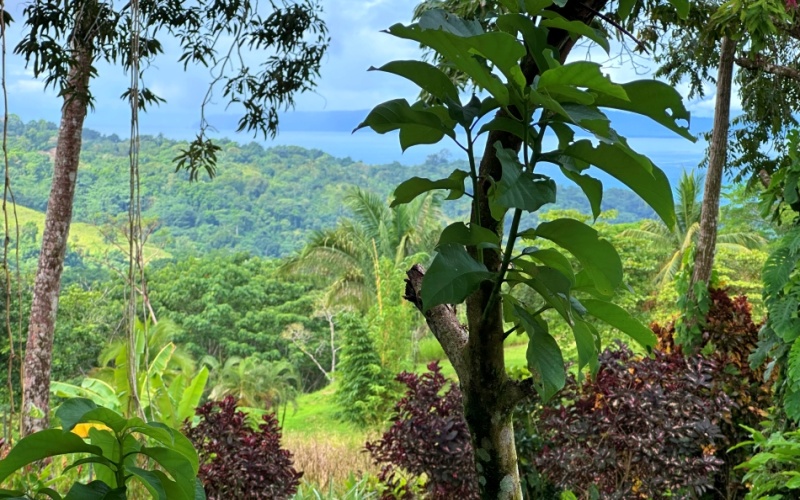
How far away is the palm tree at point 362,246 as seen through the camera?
1441 cm

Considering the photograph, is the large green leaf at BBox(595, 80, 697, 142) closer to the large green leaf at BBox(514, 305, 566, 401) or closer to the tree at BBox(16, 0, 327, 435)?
the large green leaf at BBox(514, 305, 566, 401)

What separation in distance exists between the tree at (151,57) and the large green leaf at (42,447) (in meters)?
2.97

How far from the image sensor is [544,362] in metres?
0.48

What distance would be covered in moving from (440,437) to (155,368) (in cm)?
178

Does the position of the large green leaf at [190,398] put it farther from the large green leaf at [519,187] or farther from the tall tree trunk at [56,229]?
the tall tree trunk at [56,229]

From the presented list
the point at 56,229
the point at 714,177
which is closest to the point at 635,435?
the point at 714,177

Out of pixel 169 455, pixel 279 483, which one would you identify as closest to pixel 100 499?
pixel 169 455

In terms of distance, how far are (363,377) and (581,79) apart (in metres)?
9.96

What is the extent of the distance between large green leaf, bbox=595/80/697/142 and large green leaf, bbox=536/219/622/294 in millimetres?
73

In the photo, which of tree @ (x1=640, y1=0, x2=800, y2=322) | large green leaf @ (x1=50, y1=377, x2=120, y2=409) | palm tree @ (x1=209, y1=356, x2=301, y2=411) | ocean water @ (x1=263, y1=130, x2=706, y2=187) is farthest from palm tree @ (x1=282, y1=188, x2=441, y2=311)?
large green leaf @ (x1=50, y1=377, x2=120, y2=409)

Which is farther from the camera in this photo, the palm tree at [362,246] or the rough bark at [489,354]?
the palm tree at [362,246]

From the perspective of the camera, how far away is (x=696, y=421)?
206 centimetres

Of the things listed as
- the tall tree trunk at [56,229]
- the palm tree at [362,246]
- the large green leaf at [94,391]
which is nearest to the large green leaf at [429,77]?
the large green leaf at [94,391]

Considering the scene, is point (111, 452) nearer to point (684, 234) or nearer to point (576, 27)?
point (576, 27)
